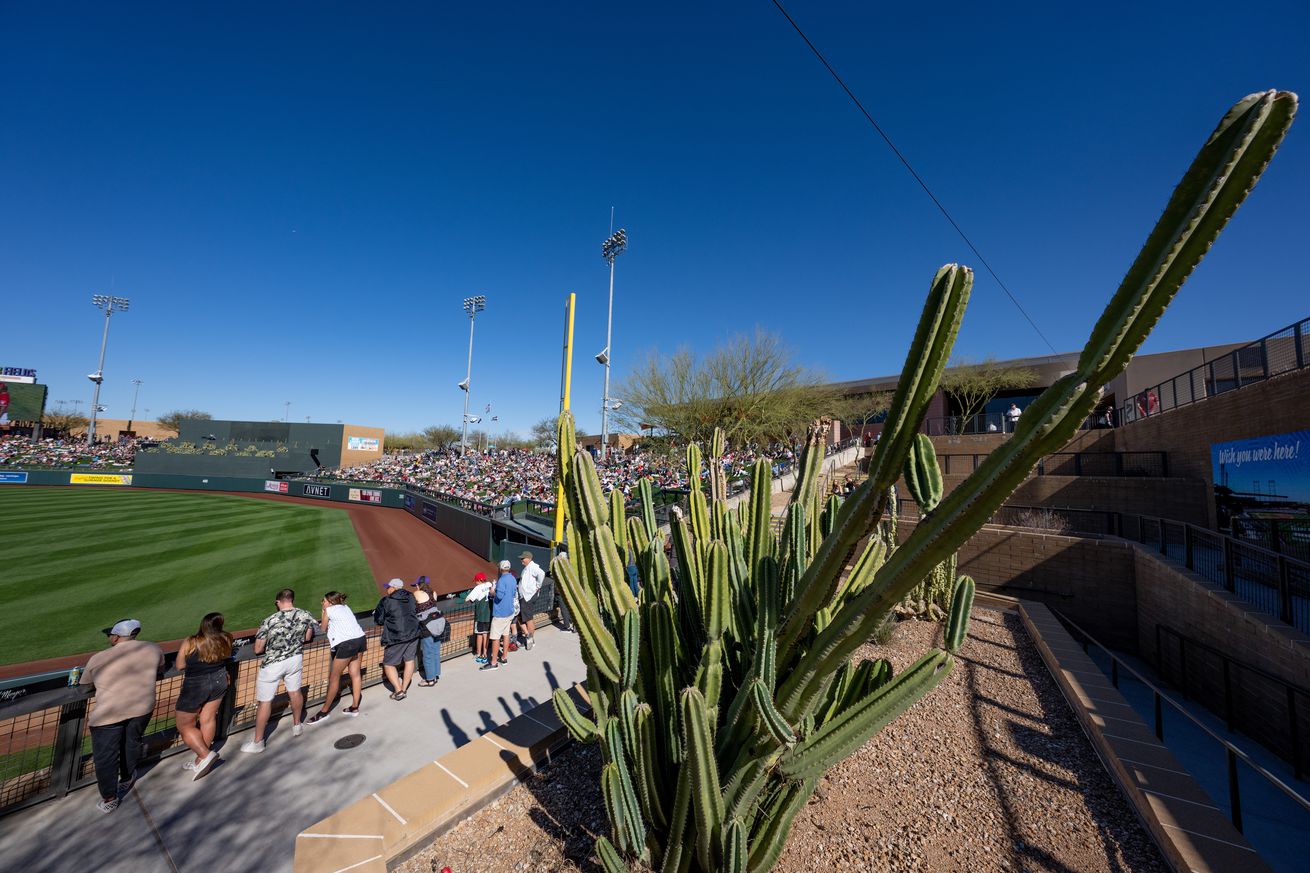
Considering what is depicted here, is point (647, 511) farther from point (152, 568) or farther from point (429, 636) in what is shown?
point (152, 568)

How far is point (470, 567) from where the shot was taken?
55.7 feet

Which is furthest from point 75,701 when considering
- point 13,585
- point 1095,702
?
point 13,585

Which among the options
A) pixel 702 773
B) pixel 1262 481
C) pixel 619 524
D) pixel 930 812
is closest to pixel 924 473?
pixel 702 773

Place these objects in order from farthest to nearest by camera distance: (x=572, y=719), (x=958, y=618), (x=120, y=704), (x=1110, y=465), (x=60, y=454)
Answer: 1. (x=60, y=454)
2. (x=1110, y=465)
3. (x=120, y=704)
4. (x=572, y=719)
5. (x=958, y=618)

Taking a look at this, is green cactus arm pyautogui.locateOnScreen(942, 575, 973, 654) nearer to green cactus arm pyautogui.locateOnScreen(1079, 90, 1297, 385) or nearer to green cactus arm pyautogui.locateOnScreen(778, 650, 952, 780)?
→ green cactus arm pyautogui.locateOnScreen(778, 650, 952, 780)

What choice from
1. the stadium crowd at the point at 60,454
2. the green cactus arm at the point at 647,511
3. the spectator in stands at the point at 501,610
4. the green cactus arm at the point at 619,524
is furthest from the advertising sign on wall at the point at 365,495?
the green cactus arm at the point at 619,524

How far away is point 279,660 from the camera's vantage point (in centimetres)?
505

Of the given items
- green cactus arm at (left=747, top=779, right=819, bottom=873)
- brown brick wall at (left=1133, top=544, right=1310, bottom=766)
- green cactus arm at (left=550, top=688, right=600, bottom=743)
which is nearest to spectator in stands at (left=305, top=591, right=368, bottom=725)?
green cactus arm at (left=550, top=688, right=600, bottom=743)

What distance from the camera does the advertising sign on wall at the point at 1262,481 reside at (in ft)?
24.4

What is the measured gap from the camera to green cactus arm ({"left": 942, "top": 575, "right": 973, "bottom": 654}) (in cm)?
241

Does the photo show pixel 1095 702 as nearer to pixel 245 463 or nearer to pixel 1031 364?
pixel 1031 364

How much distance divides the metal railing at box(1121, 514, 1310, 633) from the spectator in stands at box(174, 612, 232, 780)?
1133 centimetres

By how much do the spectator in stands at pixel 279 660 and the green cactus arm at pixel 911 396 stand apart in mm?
5577

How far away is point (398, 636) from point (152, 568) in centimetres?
1391
